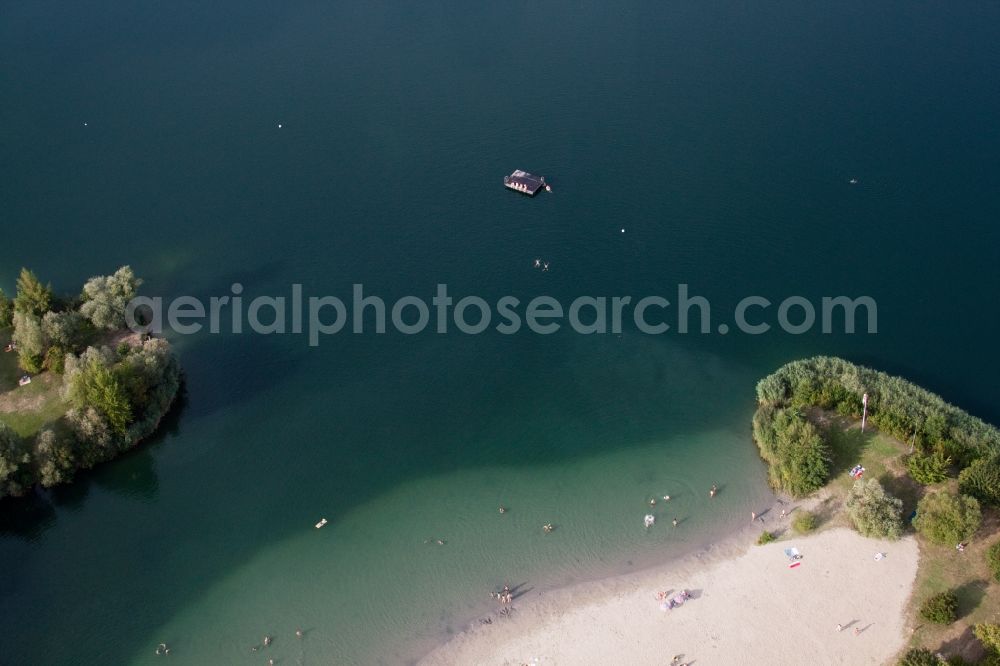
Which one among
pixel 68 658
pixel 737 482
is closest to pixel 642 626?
pixel 737 482

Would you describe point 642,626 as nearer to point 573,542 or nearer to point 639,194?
point 573,542

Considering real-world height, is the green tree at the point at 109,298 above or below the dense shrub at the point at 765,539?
above

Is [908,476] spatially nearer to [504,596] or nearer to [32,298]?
[504,596]

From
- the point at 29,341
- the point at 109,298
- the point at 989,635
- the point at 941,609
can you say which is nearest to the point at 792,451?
the point at 941,609

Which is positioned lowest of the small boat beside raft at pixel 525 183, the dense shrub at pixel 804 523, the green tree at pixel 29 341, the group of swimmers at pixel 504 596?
the group of swimmers at pixel 504 596

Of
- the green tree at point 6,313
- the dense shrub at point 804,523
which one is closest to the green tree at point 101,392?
the green tree at point 6,313

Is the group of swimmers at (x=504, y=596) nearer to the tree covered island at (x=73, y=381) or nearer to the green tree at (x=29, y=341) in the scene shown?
the tree covered island at (x=73, y=381)

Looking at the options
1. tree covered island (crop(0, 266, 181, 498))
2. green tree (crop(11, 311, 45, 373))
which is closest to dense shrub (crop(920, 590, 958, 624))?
tree covered island (crop(0, 266, 181, 498))
